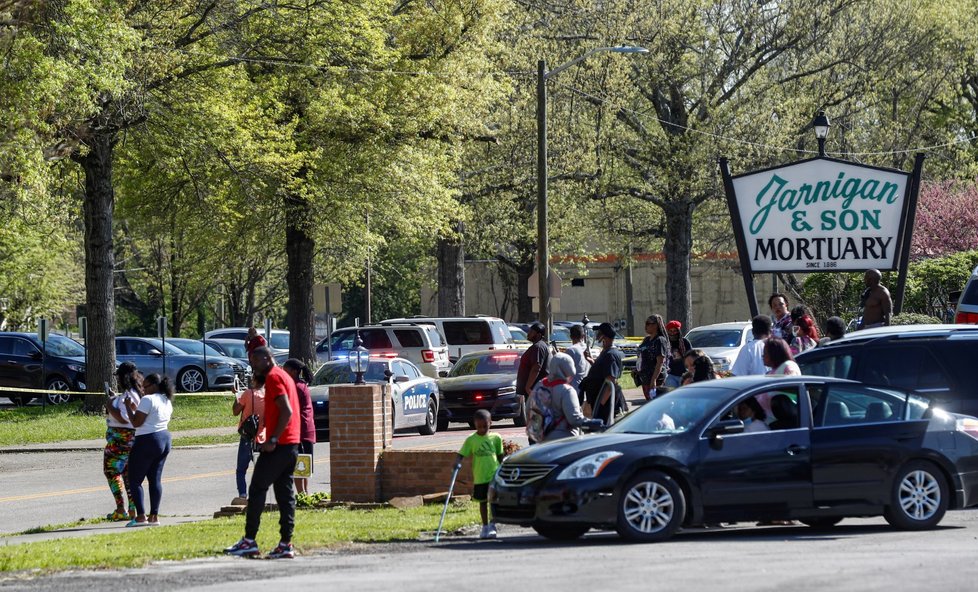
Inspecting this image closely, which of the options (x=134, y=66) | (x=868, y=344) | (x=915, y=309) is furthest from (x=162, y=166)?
(x=868, y=344)

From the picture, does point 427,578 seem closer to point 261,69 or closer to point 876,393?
point 876,393

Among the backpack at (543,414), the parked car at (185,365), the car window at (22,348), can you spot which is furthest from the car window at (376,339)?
the backpack at (543,414)

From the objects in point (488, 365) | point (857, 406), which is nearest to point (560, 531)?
point (857, 406)

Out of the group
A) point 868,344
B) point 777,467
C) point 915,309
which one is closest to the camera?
point 777,467

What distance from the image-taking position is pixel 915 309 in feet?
103

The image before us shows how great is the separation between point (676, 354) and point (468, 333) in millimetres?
18980

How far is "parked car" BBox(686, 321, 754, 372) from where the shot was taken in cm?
3112

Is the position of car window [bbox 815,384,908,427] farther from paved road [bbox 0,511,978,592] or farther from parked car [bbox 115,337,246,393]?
parked car [bbox 115,337,246,393]

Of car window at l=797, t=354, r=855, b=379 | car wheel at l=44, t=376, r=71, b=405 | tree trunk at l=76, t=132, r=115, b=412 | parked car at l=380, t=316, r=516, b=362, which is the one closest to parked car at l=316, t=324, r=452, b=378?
parked car at l=380, t=316, r=516, b=362

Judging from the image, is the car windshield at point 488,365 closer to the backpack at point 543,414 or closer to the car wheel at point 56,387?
the car wheel at point 56,387

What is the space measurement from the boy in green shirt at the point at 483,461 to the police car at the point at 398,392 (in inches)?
433

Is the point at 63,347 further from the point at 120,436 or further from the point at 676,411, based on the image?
the point at 676,411

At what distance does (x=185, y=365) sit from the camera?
124ft

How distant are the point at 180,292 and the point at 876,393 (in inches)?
2164
